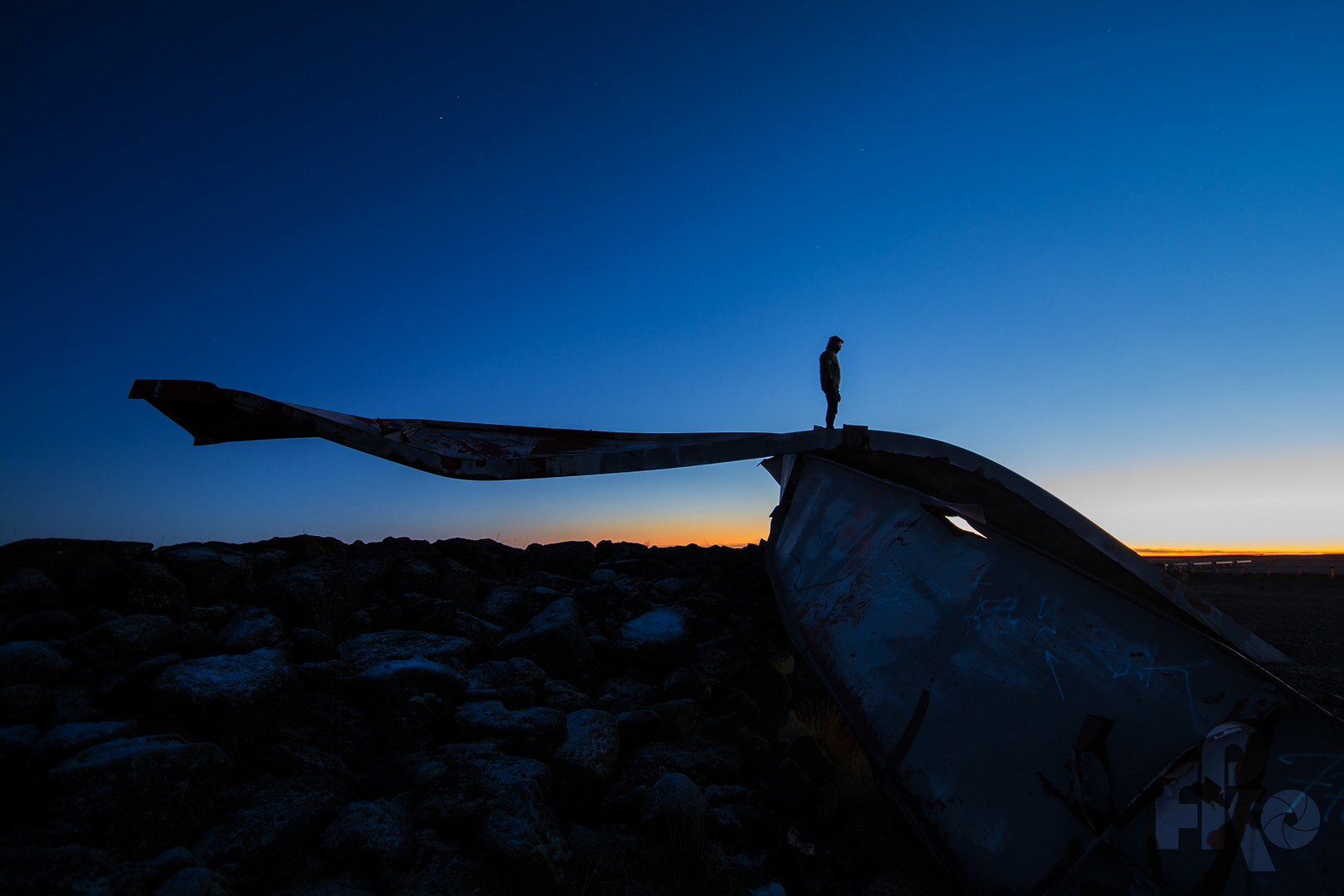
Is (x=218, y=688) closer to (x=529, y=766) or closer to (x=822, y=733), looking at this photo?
(x=529, y=766)

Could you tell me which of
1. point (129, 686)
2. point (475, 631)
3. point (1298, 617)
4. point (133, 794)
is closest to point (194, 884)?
point (133, 794)

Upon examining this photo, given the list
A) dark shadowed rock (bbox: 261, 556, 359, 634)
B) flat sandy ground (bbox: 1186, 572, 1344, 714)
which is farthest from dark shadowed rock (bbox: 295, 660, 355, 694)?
flat sandy ground (bbox: 1186, 572, 1344, 714)

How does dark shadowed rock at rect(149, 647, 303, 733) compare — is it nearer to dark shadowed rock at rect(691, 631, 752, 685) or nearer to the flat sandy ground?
dark shadowed rock at rect(691, 631, 752, 685)

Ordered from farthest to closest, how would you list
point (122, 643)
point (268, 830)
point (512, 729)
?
point (512, 729) → point (122, 643) → point (268, 830)

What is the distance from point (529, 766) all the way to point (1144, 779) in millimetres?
3039

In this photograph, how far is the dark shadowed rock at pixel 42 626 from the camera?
3.40 meters

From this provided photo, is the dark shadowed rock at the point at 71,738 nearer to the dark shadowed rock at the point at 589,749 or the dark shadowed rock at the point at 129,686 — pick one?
the dark shadowed rock at the point at 129,686

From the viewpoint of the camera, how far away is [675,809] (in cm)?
318

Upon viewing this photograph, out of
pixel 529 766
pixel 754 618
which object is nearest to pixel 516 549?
pixel 754 618

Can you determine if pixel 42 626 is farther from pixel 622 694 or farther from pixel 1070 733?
pixel 1070 733

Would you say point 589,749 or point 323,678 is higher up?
point 323,678

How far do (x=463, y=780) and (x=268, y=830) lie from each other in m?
0.88

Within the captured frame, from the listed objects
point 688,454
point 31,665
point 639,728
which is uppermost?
point 688,454

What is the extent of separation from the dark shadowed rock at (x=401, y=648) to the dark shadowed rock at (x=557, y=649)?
1.26 feet
